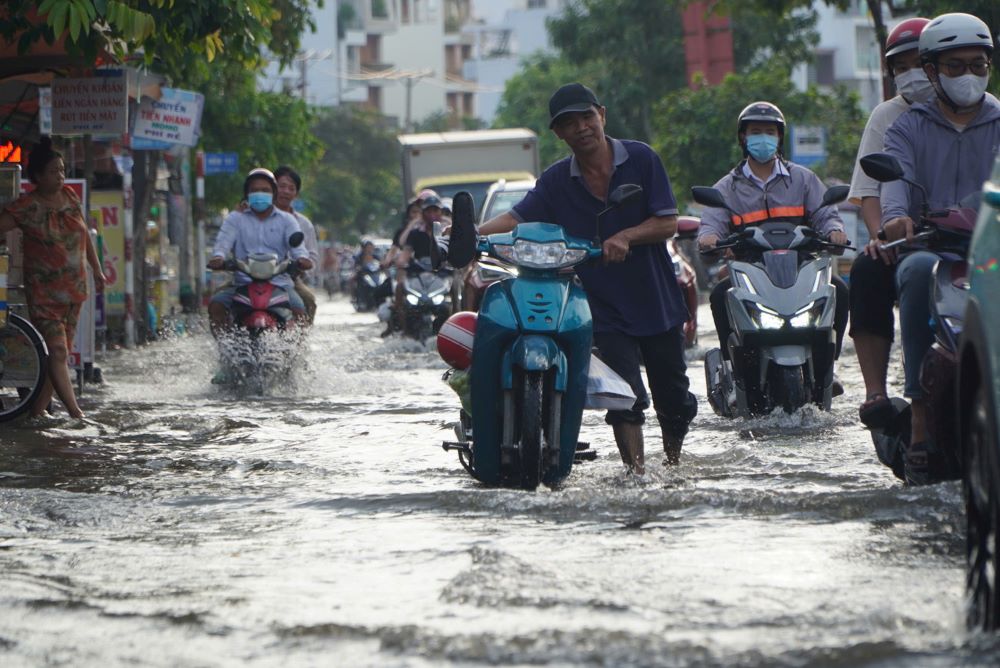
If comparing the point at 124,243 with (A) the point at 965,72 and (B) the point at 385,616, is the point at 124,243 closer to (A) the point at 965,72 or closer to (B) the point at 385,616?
(A) the point at 965,72

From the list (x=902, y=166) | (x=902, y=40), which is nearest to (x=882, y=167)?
(x=902, y=166)

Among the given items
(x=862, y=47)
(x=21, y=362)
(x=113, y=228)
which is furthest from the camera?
(x=862, y=47)

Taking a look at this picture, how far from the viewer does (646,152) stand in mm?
7738

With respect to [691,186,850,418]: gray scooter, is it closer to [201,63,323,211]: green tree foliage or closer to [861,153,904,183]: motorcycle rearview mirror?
[861,153,904,183]: motorcycle rearview mirror

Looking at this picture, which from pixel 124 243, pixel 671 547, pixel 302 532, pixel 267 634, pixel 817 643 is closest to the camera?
pixel 817 643

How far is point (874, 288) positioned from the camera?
7172mm

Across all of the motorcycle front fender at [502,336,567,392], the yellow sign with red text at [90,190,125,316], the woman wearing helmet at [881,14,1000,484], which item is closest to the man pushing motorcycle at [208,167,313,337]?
the yellow sign with red text at [90,190,125,316]

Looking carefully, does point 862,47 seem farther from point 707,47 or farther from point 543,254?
point 543,254

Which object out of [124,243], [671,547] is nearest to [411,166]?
[124,243]

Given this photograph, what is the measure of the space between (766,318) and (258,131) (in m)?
24.4

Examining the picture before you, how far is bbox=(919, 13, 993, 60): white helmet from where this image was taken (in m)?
6.82

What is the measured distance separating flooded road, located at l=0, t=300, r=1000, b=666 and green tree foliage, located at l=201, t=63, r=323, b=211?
22.1 meters

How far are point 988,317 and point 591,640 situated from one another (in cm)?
116

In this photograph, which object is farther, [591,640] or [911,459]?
[911,459]
